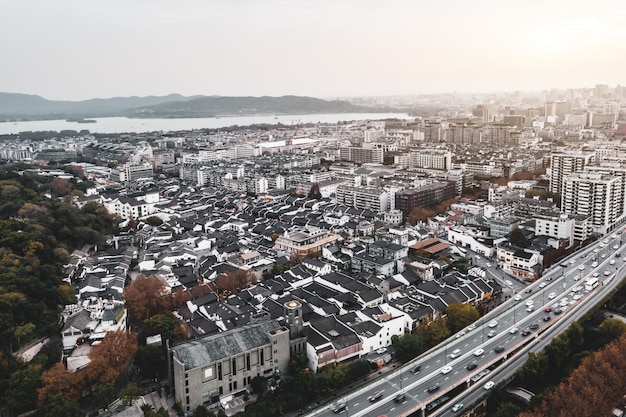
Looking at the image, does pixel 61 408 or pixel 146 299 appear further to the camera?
pixel 146 299

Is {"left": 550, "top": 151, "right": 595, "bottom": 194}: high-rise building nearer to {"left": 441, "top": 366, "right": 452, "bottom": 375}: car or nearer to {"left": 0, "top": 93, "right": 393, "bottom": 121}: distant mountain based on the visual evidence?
{"left": 441, "top": 366, "right": 452, "bottom": 375}: car

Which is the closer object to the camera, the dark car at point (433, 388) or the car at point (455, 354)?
the dark car at point (433, 388)

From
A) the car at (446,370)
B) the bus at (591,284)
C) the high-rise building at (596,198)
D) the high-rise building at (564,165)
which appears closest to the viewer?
the car at (446,370)

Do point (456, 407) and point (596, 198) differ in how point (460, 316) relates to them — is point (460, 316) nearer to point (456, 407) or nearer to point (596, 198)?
point (456, 407)

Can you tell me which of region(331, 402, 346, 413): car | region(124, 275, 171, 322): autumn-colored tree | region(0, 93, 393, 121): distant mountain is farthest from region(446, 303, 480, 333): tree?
region(0, 93, 393, 121): distant mountain

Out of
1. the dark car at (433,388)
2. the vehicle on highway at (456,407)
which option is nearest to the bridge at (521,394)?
the vehicle on highway at (456,407)

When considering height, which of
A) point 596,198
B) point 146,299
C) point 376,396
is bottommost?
point 376,396

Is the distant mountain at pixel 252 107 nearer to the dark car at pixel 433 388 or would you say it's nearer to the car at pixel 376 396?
the car at pixel 376 396

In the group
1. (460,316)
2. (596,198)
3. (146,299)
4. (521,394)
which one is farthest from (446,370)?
(596,198)
